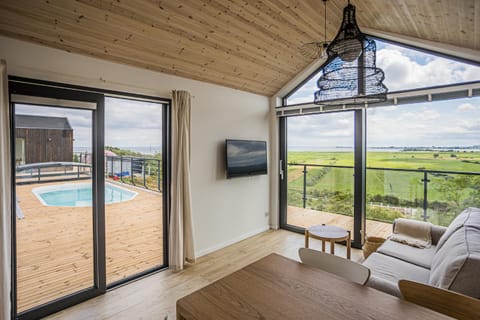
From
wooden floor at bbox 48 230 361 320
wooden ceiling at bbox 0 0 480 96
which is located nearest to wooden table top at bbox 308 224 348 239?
wooden floor at bbox 48 230 361 320

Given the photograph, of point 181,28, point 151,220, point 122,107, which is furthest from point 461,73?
point 151,220

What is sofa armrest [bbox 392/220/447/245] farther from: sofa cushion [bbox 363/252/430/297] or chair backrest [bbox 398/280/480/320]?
chair backrest [bbox 398/280/480/320]

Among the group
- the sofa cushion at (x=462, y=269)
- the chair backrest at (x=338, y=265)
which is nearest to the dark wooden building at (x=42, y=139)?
the chair backrest at (x=338, y=265)

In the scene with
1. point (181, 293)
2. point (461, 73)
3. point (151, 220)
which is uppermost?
point (461, 73)

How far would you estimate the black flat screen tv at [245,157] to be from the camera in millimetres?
3871

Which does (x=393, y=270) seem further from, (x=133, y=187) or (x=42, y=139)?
(x=42, y=139)

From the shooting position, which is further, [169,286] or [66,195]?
[169,286]

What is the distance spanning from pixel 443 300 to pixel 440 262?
35.4 inches

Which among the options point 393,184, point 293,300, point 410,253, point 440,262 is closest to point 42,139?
point 293,300

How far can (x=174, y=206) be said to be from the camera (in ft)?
10.5

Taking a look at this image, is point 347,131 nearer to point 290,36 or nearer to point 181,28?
point 290,36

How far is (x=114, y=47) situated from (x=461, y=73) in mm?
3962

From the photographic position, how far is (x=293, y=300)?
4.23ft

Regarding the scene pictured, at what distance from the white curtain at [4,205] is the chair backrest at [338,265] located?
2.30 metres
